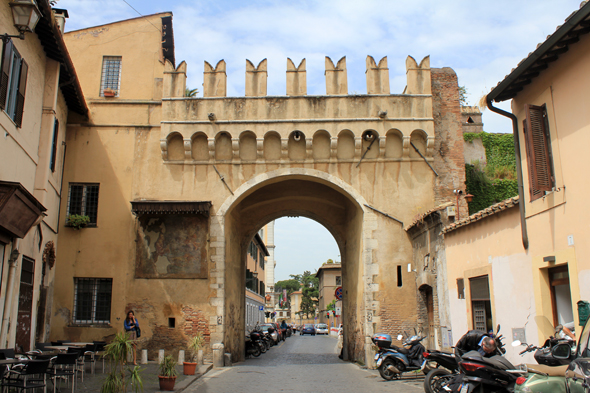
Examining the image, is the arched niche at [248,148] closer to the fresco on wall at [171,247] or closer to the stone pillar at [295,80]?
the stone pillar at [295,80]

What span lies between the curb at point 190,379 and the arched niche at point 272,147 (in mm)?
6471

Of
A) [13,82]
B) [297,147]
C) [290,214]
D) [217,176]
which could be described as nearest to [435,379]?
[297,147]

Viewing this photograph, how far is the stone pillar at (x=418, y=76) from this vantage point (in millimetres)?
16453

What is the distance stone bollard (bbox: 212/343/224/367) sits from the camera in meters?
15.0

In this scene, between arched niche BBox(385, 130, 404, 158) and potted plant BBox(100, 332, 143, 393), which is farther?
arched niche BBox(385, 130, 404, 158)

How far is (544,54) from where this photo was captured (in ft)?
26.4

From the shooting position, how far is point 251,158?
649 inches

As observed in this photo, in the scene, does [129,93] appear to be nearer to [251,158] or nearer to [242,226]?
[251,158]

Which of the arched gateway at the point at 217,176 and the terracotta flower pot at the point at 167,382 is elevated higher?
the arched gateway at the point at 217,176

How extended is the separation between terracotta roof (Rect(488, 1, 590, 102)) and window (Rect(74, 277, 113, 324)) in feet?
39.8

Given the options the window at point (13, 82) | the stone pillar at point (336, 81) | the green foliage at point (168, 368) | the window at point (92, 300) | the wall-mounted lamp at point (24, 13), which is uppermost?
the stone pillar at point (336, 81)

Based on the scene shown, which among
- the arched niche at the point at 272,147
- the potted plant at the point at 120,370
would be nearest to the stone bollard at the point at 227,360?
the arched niche at the point at 272,147

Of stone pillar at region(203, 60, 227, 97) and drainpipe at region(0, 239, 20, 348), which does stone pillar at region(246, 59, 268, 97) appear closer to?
stone pillar at region(203, 60, 227, 97)

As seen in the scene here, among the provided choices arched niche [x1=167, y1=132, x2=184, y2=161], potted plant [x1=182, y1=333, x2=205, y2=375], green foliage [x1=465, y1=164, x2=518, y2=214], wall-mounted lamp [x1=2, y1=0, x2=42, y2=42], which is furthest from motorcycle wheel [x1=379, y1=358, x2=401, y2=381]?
wall-mounted lamp [x1=2, y1=0, x2=42, y2=42]
